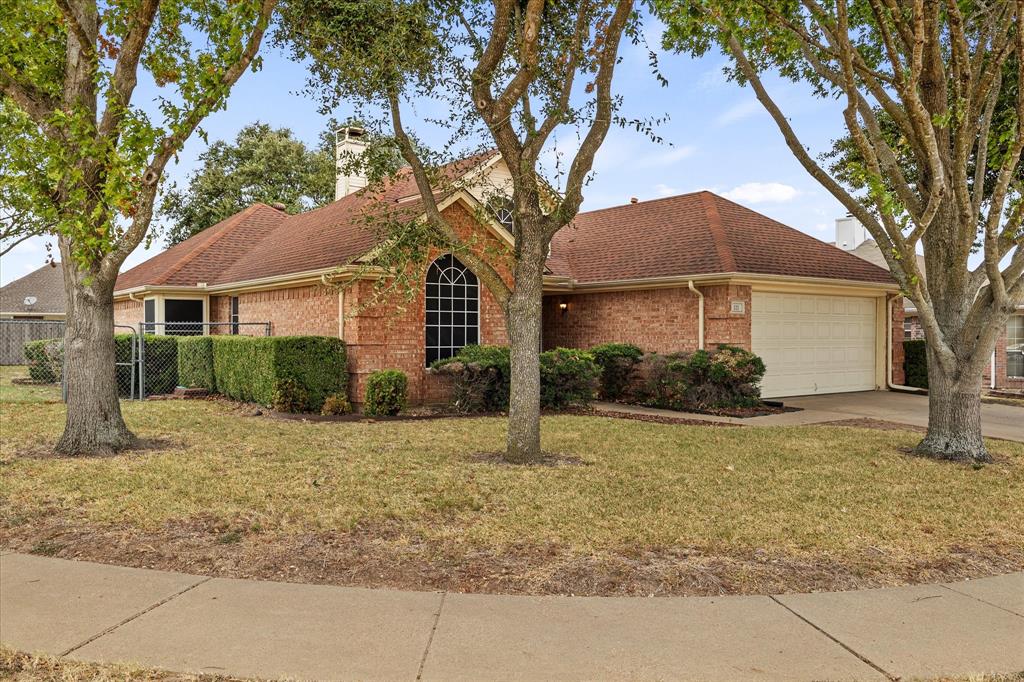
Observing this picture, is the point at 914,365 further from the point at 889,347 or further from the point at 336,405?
the point at 336,405

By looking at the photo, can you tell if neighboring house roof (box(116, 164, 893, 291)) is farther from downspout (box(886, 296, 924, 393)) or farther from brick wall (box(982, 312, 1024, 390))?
brick wall (box(982, 312, 1024, 390))

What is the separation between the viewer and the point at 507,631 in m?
4.04

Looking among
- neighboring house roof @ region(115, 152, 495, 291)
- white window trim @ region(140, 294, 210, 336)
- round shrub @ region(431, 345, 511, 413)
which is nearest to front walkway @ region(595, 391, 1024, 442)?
round shrub @ region(431, 345, 511, 413)

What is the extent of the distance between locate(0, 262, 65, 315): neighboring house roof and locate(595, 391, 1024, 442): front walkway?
107 feet

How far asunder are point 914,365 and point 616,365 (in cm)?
825

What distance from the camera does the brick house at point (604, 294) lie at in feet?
47.0

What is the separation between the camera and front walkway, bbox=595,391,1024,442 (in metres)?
12.3

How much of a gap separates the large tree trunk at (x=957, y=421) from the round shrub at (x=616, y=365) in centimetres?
686

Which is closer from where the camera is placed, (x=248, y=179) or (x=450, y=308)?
(x=450, y=308)

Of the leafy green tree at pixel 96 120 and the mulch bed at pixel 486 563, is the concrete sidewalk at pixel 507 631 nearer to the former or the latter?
the mulch bed at pixel 486 563

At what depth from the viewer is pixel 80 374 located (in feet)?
30.8

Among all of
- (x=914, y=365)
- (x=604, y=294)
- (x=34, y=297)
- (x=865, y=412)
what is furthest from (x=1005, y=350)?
(x=34, y=297)

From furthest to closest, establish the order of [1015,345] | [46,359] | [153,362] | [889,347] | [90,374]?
[1015,345] → [46,359] → [889,347] → [153,362] → [90,374]

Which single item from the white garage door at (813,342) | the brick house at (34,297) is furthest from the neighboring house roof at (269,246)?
the brick house at (34,297)
